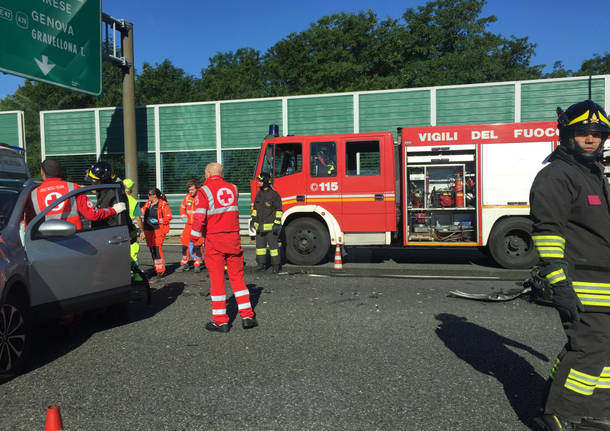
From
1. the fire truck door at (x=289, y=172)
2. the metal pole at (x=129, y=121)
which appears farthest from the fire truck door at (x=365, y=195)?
the metal pole at (x=129, y=121)

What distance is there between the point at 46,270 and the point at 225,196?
1.91 m

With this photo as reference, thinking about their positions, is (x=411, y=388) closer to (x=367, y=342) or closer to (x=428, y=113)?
(x=367, y=342)

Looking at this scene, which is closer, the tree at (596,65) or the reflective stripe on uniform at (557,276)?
the reflective stripe on uniform at (557,276)

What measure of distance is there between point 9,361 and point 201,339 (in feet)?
5.69

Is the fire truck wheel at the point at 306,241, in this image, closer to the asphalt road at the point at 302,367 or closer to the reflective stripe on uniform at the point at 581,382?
the asphalt road at the point at 302,367

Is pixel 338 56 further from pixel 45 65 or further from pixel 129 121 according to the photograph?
pixel 45 65

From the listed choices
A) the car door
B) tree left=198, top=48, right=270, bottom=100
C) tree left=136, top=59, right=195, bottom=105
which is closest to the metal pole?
the car door

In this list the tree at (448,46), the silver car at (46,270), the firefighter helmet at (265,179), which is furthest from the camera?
the tree at (448,46)

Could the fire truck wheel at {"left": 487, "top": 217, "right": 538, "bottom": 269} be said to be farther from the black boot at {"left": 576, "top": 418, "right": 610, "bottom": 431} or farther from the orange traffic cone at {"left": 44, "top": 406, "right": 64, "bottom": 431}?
the orange traffic cone at {"left": 44, "top": 406, "right": 64, "bottom": 431}

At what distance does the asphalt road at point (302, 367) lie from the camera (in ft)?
10.8

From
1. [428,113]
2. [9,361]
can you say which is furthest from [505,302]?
[428,113]

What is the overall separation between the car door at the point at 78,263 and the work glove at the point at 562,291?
13.3 ft

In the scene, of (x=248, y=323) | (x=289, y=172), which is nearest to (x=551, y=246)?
(x=248, y=323)

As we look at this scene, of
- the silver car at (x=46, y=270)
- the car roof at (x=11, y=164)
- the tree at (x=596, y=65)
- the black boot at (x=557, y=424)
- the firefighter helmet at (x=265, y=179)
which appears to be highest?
the tree at (x=596, y=65)
